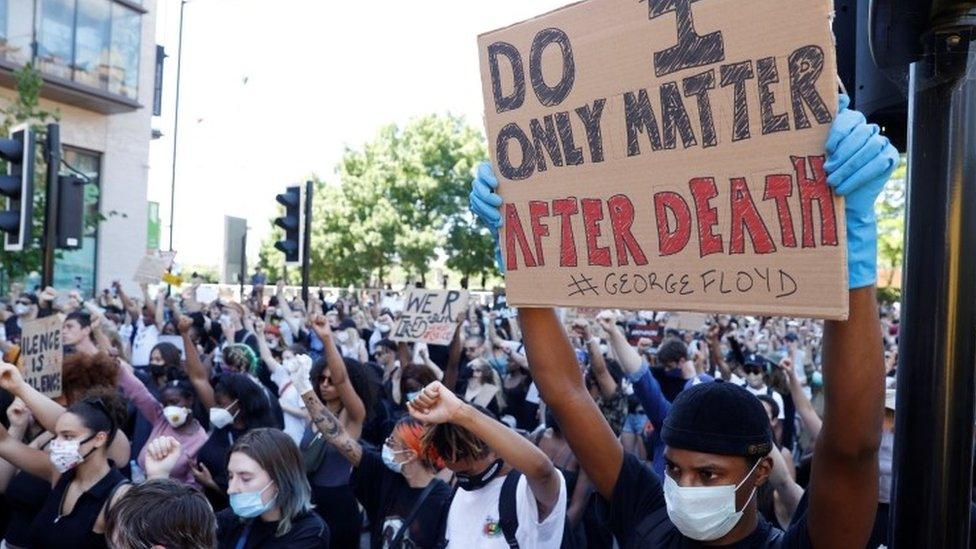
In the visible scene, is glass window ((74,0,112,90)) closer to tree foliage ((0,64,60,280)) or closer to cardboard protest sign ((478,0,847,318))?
tree foliage ((0,64,60,280))

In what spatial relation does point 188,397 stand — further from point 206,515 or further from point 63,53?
point 63,53

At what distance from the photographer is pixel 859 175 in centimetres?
178

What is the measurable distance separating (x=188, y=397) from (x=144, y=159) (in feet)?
81.0

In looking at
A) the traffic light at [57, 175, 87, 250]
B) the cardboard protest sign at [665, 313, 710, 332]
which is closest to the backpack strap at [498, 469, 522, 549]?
the traffic light at [57, 175, 87, 250]

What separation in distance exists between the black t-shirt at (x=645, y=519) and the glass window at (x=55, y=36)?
2633 centimetres

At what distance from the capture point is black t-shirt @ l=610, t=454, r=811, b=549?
7.94ft

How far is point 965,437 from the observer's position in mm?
1862

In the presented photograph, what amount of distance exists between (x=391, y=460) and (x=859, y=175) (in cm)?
319

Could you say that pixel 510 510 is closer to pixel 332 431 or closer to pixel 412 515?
pixel 412 515

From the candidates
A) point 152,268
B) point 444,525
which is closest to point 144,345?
point 152,268

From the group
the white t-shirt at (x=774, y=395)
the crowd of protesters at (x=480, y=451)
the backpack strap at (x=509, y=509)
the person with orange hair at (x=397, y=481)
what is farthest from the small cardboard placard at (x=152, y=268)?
the backpack strap at (x=509, y=509)

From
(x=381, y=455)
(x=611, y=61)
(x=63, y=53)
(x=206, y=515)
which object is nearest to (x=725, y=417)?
(x=611, y=61)

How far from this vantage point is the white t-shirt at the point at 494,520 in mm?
3459

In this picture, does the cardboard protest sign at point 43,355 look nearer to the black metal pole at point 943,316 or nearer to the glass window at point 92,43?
the black metal pole at point 943,316
